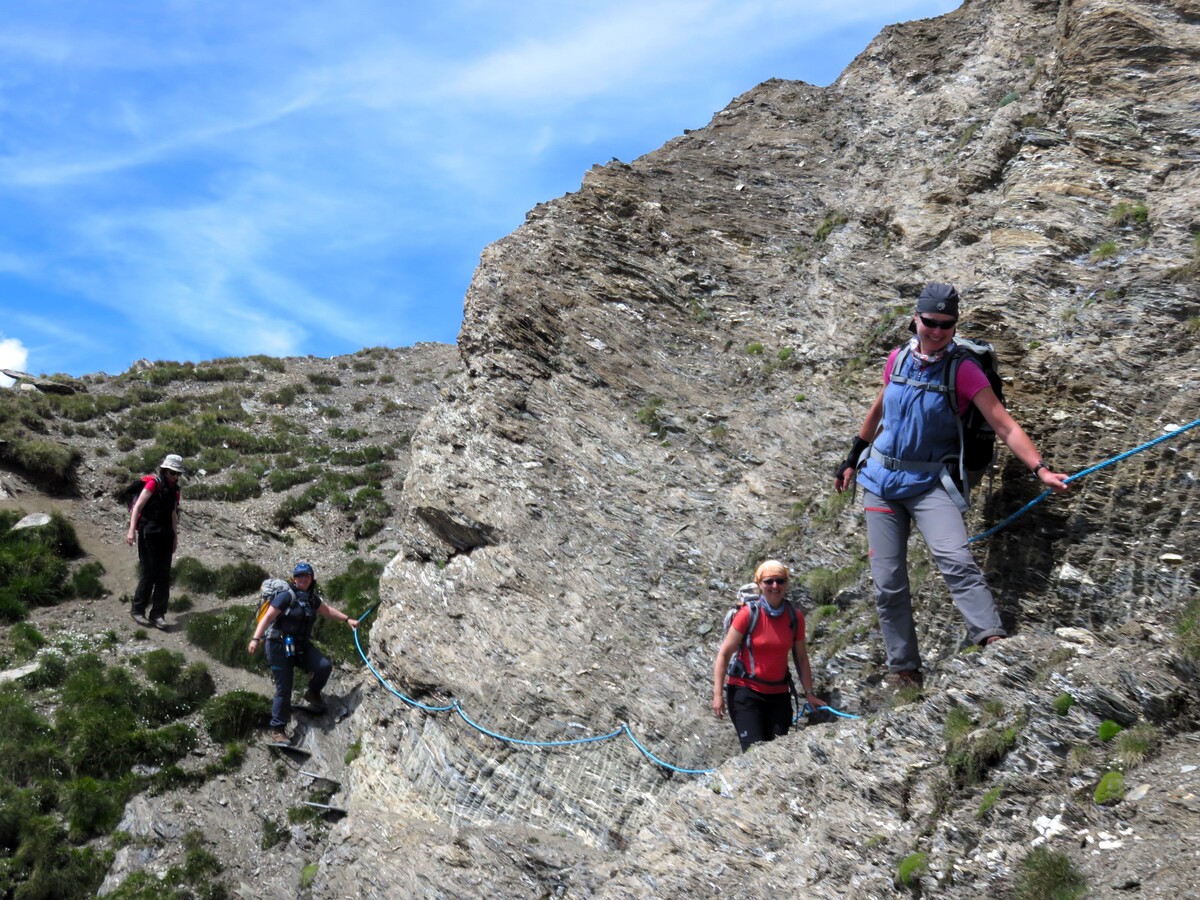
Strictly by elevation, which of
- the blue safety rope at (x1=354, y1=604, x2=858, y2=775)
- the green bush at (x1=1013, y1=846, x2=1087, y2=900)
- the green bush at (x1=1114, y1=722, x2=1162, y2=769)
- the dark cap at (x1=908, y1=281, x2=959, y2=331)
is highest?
the dark cap at (x1=908, y1=281, x2=959, y2=331)

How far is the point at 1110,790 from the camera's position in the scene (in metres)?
6.31

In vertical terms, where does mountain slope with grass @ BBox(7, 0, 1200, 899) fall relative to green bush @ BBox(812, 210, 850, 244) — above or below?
below

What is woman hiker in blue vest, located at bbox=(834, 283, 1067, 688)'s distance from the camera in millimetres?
8211

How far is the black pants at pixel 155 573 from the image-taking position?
737 inches

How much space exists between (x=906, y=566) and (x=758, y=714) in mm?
2015

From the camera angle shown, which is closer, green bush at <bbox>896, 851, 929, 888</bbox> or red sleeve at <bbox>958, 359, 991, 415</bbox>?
green bush at <bbox>896, 851, 929, 888</bbox>

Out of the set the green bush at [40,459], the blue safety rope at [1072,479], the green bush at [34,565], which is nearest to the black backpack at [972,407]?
the blue safety rope at [1072,479]

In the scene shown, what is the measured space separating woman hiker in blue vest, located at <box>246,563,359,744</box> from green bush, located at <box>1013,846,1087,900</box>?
38.4 ft

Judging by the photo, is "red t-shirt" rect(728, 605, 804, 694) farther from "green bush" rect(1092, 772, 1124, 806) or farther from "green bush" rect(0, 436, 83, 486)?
"green bush" rect(0, 436, 83, 486)

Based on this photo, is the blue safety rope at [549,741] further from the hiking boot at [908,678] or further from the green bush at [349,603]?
the green bush at [349,603]

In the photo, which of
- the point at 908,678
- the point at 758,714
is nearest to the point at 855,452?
the point at 908,678

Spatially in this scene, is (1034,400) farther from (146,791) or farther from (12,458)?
(12,458)

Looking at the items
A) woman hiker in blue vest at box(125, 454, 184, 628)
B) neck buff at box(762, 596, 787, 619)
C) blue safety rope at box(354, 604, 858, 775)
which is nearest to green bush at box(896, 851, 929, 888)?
blue safety rope at box(354, 604, 858, 775)

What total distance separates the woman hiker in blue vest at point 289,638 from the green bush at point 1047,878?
1171cm
